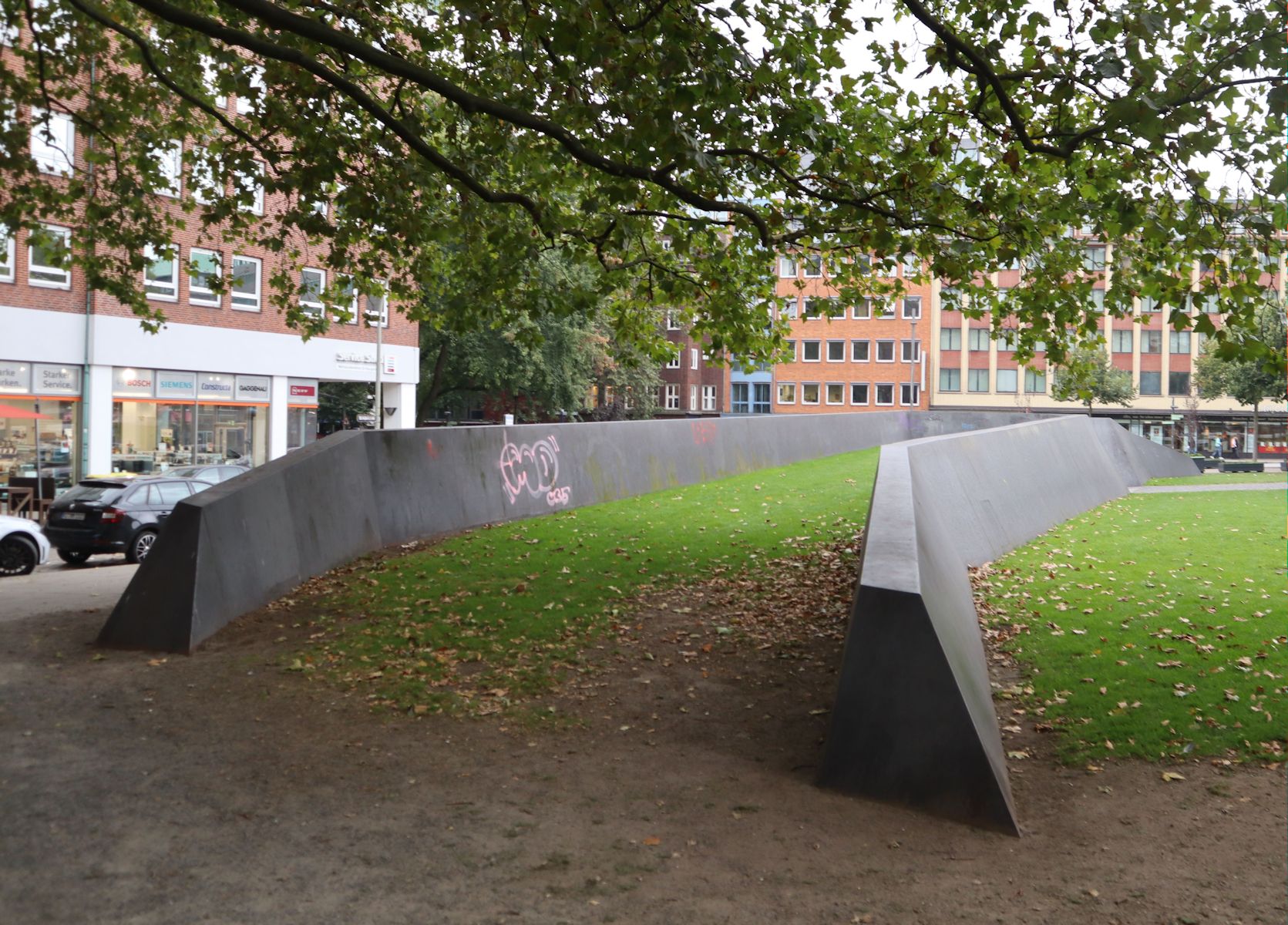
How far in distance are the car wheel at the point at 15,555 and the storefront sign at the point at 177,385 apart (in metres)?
16.1

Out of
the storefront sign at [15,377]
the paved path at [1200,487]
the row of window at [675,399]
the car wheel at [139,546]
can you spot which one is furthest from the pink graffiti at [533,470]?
the row of window at [675,399]

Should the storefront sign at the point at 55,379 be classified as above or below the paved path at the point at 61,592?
above

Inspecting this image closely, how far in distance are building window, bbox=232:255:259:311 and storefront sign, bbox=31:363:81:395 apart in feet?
20.7

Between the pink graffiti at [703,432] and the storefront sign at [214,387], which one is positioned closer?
the pink graffiti at [703,432]

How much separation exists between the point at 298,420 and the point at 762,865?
119ft

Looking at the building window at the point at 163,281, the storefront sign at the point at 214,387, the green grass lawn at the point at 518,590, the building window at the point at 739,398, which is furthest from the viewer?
the building window at the point at 739,398

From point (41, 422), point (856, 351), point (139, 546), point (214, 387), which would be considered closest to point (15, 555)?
point (139, 546)

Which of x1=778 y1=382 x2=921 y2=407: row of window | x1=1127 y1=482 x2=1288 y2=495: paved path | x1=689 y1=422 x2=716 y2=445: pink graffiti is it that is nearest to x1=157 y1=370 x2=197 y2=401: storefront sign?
x1=689 y1=422 x2=716 y2=445: pink graffiti

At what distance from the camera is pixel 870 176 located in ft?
35.2

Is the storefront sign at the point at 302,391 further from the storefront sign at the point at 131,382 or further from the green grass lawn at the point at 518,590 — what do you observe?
the green grass lawn at the point at 518,590

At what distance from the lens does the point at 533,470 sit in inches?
680

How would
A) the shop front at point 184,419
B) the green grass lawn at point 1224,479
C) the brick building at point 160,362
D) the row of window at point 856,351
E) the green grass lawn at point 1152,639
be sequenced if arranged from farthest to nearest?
the row of window at point 856,351 < the green grass lawn at point 1224,479 < the shop front at point 184,419 < the brick building at point 160,362 < the green grass lawn at point 1152,639

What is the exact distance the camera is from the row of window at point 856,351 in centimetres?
8900

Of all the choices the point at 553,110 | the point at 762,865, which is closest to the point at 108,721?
the point at 762,865
